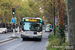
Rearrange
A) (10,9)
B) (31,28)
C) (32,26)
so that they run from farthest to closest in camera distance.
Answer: (10,9), (32,26), (31,28)

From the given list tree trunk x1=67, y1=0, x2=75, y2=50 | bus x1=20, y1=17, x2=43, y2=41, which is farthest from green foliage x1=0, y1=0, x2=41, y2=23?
tree trunk x1=67, y1=0, x2=75, y2=50

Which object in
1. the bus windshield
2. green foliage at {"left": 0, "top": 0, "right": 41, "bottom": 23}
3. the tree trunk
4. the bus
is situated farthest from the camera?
green foliage at {"left": 0, "top": 0, "right": 41, "bottom": 23}

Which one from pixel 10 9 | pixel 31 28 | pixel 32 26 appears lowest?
pixel 31 28

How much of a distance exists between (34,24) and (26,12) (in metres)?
40.5

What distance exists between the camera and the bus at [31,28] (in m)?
19.5

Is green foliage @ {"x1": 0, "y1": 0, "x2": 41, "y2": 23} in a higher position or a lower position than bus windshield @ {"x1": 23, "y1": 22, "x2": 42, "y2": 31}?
higher

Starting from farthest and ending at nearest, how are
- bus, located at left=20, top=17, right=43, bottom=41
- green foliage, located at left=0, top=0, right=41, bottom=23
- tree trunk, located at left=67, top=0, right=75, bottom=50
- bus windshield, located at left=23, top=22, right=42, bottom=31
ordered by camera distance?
1. green foliage, located at left=0, top=0, right=41, bottom=23
2. bus windshield, located at left=23, top=22, right=42, bottom=31
3. bus, located at left=20, top=17, right=43, bottom=41
4. tree trunk, located at left=67, top=0, right=75, bottom=50

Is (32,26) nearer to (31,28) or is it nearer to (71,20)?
(31,28)

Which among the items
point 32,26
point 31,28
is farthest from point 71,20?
point 32,26

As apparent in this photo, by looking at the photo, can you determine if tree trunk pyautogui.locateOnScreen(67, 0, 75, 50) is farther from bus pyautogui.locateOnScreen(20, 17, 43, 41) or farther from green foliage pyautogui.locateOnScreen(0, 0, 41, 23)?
green foliage pyautogui.locateOnScreen(0, 0, 41, 23)

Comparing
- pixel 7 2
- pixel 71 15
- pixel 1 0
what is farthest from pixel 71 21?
pixel 7 2

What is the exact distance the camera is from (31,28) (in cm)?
1983

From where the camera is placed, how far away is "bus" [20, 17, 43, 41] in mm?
19516

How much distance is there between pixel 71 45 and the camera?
5.36 meters
